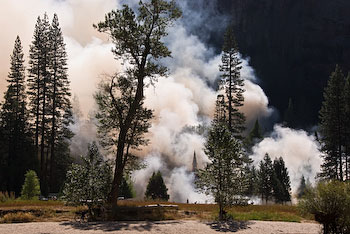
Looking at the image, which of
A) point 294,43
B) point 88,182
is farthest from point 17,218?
point 294,43

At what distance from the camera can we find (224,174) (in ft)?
59.1

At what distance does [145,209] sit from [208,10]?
13314cm

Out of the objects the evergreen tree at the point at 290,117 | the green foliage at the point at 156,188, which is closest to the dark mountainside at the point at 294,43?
the evergreen tree at the point at 290,117

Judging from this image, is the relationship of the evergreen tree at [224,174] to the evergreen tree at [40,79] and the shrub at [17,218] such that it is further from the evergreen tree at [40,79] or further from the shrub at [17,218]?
the evergreen tree at [40,79]

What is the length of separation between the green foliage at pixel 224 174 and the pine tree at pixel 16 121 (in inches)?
1371

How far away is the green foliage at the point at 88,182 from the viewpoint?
17.7 metres

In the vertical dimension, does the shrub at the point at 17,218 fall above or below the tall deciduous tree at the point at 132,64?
below

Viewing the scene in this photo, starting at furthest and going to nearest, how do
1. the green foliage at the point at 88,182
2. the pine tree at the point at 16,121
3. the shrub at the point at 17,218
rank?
the pine tree at the point at 16,121, the green foliage at the point at 88,182, the shrub at the point at 17,218

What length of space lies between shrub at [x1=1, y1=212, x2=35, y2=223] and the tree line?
23.5m

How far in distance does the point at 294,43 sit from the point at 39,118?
116 metres

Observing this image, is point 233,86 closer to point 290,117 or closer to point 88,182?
point 88,182

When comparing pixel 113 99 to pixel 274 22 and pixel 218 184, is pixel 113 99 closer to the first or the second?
pixel 218 184

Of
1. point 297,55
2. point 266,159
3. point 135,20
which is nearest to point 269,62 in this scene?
point 297,55

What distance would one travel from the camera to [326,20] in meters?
131
